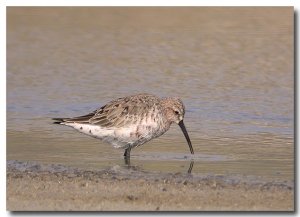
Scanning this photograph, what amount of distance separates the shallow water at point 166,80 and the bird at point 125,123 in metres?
0.33

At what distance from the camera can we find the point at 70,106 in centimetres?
1616

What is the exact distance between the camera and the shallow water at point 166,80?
43.8 ft

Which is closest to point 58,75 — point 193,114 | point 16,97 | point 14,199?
point 16,97

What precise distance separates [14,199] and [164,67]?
7.56 m

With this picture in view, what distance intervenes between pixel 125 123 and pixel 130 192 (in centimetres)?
166

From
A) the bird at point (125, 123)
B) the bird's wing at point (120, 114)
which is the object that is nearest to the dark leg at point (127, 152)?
the bird at point (125, 123)

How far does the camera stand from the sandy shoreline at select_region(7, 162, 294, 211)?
10.7 metres

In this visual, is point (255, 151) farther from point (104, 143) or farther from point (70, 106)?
point (70, 106)

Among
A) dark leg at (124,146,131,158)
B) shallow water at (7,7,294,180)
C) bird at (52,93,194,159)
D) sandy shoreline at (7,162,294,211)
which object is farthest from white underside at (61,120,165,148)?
sandy shoreline at (7,162,294,211)

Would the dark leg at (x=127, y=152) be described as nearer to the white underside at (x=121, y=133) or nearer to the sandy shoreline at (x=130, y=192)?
the white underside at (x=121, y=133)

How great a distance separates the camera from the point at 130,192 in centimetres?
1130

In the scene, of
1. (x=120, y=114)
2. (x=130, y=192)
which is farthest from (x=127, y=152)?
(x=130, y=192)

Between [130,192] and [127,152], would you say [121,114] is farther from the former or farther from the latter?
[130,192]

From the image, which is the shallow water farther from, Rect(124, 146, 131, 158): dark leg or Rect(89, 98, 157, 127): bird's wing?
Rect(89, 98, 157, 127): bird's wing
